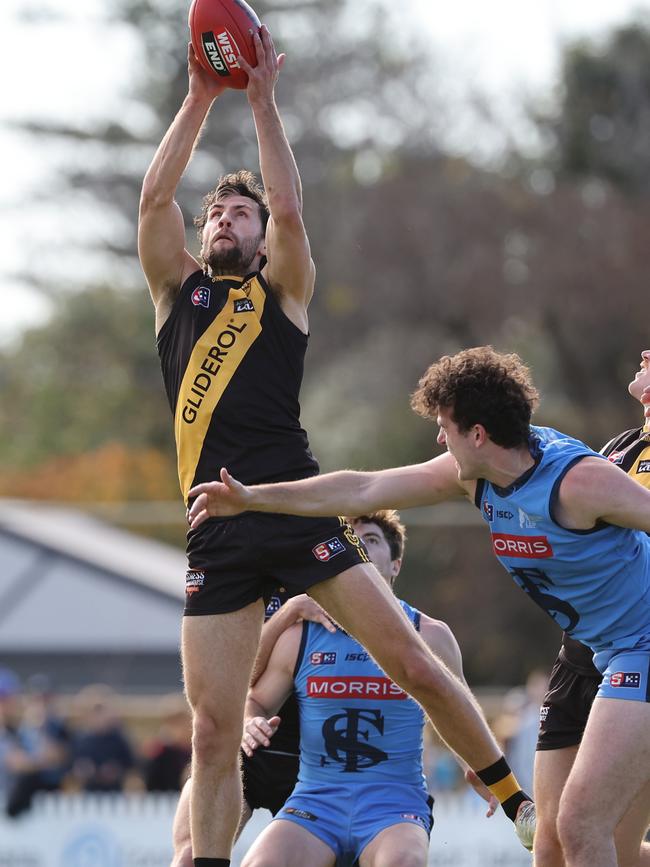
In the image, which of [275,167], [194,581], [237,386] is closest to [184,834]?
[194,581]

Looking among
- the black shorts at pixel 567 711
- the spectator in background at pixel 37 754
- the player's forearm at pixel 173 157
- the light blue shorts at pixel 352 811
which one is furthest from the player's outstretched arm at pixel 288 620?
the spectator in background at pixel 37 754

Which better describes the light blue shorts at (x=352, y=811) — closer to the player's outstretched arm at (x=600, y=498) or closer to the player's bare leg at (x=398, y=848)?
the player's bare leg at (x=398, y=848)

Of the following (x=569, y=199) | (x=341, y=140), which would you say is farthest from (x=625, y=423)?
(x=341, y=140)

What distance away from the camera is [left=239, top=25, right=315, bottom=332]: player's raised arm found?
20.0 ft

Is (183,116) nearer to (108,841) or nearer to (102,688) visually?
(108,841)

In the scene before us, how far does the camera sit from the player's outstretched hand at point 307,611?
710cm

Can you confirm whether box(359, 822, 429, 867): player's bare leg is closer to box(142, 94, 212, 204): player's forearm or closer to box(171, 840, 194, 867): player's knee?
box(171, 840, 194, 867): player's knee

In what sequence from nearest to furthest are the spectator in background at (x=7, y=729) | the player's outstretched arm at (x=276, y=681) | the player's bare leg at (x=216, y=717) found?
the player's bare leg at (x=216, y=717)
the player's outstretched arm at (x=276, y=681)
the spectator in background at (x=7, y=729)

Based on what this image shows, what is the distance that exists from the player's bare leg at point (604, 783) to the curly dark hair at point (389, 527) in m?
1.81

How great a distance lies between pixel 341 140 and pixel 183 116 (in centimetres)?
3185

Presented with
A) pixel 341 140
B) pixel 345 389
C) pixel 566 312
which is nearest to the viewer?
pixel 566 312

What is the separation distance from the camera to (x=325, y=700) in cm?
688

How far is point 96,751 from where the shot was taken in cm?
1404

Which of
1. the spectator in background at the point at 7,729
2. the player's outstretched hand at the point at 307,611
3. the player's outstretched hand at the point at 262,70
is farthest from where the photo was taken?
the spectator in background at the point at 7,729
